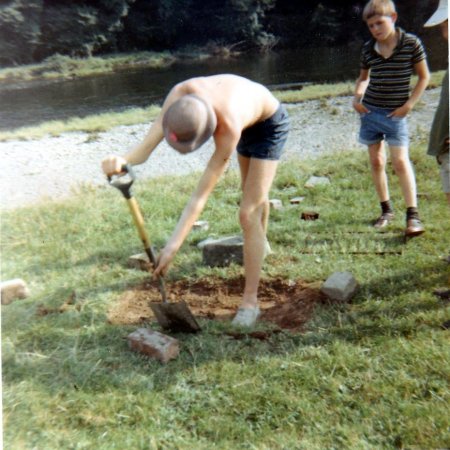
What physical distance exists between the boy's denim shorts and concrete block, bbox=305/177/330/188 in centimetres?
99

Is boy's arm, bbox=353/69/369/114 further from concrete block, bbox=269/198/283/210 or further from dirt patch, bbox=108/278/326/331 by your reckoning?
dirt patch, bbox=108/278/326/331

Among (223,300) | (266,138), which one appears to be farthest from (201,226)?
(266,138)

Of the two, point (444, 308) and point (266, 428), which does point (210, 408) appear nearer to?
point (266, 428)

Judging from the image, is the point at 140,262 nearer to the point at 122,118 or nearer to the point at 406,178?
the point at 406,178

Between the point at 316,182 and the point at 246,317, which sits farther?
the point at 316,182

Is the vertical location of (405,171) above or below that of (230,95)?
below

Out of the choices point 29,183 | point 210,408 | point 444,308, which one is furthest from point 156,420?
point 29,183

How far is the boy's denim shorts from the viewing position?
330 cm

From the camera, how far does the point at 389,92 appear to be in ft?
10.9

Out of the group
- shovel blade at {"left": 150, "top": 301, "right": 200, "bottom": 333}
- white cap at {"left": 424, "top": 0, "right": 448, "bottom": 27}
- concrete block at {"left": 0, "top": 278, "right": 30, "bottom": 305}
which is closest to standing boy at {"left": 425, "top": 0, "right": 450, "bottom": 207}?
white cap at {"left": 424, "top": 0, "right": 448, "bottom": 27}

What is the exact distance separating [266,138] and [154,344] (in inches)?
44.3

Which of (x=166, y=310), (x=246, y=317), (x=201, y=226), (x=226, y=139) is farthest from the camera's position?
(x=201, y=226)

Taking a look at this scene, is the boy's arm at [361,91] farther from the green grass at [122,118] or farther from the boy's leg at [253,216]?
the green grass at [122,118]

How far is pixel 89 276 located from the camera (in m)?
3.12
